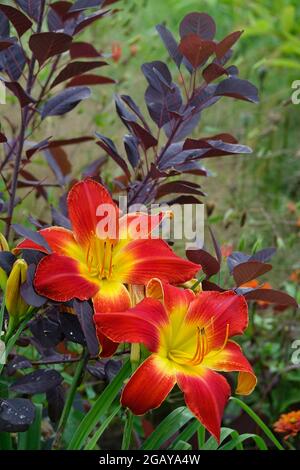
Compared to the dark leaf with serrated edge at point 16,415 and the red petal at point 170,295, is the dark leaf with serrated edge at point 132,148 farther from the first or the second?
the dark leaf with serrated edge at point 16,415

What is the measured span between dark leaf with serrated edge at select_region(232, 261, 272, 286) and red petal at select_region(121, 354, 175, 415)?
206 mm

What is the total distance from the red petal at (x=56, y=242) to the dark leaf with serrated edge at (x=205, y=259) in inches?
6.5

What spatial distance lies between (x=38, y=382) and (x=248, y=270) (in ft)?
1.01

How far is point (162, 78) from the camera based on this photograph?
1141 millimetres

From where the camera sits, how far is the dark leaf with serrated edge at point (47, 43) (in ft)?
3.59

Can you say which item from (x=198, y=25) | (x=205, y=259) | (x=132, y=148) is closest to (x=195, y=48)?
(x=198, y=25)

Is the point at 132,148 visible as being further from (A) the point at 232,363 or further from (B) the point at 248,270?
(A) the point at 232,363

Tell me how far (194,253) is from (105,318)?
0.77 ft

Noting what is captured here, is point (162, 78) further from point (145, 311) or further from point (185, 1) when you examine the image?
point (185, 1)

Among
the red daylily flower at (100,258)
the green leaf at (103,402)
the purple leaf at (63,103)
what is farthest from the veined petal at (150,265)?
the purple leaf at (63,103)

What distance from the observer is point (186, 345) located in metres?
0.99

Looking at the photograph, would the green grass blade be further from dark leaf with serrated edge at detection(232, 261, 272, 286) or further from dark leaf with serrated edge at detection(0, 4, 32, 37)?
dark leaf with serrated edge at detection(0, 4, 32, 37)
